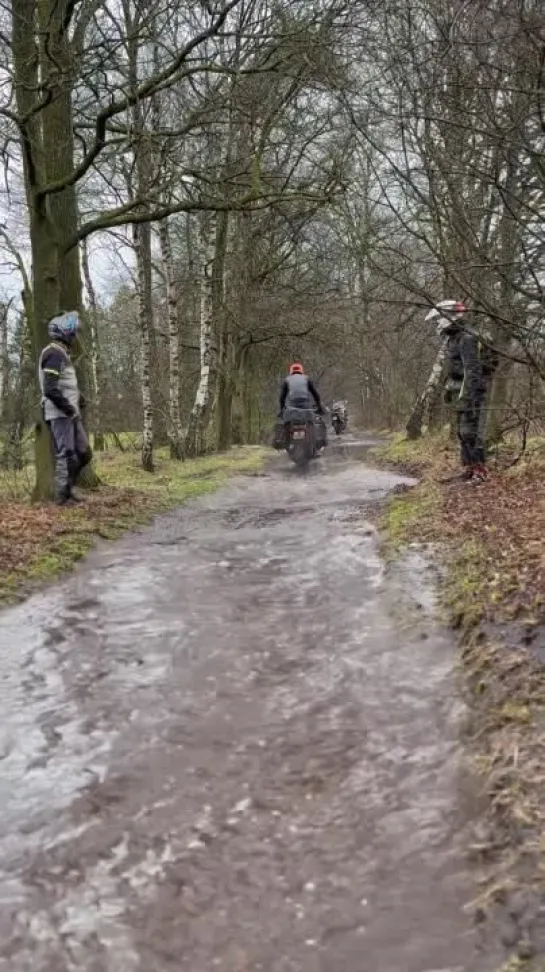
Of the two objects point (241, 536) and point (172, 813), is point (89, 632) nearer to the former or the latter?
point (172, 813)

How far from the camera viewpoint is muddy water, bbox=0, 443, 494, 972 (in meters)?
2.64

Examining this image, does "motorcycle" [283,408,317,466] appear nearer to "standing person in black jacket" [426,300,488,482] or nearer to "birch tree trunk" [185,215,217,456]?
"birch tree trunk" [185,215,217,456]

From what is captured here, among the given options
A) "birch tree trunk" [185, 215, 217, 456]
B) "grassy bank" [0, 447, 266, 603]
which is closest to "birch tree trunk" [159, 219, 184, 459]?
"birch tree trunk" [185, 215, 217, 456]

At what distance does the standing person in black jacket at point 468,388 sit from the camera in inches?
392

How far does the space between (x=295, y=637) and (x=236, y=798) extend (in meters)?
2.01

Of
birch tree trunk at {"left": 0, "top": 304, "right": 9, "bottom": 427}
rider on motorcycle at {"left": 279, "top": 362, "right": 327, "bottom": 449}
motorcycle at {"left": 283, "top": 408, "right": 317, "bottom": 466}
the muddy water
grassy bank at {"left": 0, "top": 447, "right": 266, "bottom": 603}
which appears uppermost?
birch tree trunk at {"left": 0, "top": 304, "right": 9, "bottom": 427}

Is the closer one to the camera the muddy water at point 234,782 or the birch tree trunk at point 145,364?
the muddy water at point 234,782

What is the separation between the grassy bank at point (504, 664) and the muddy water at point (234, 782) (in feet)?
0.41

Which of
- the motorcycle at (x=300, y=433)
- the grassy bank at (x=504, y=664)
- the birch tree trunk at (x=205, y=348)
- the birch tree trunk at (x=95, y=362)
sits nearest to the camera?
the grassy bank at (x=504, y=664)

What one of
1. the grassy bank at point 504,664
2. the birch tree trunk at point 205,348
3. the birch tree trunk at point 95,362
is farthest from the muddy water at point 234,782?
the birch tree trunk at point 95,362

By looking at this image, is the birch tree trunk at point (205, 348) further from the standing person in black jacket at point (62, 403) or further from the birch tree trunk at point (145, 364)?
the standing person in black jacket at point (62, 403)

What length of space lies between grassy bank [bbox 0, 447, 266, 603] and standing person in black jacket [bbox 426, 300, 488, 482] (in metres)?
4.16

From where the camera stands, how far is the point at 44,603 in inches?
252

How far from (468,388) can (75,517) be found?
16.7 ft
